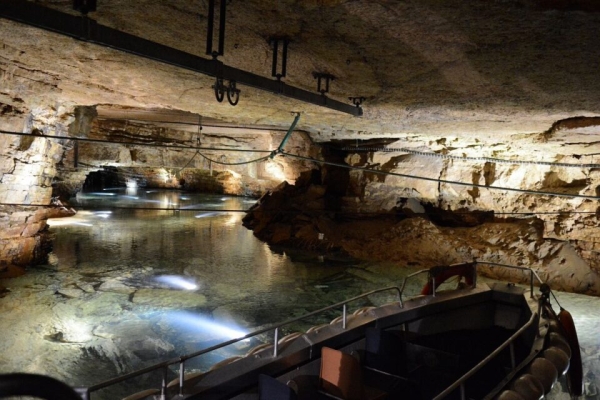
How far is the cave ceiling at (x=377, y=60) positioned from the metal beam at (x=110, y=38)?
0.45 metres

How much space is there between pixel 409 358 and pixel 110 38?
4.32 meters

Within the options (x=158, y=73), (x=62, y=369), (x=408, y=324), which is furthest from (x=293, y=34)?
(x=62, y=369)

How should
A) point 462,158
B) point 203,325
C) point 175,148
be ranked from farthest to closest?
point 175,148
point 462,158
point 203,325

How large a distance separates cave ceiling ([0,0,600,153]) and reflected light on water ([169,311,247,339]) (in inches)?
153

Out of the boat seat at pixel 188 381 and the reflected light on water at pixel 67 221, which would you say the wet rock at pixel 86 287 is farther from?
the reflected light on water at pixel 67 221

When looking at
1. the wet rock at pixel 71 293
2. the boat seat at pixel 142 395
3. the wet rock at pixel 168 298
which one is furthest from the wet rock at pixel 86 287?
the boat seat at pixel 142 395

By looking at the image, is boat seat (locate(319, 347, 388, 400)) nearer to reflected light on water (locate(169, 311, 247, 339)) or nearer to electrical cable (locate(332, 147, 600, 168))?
reflected light on water (locate(169, 311, 247, 339))

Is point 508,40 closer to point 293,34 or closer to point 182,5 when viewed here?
point 293,34

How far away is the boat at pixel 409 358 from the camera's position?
127 inches

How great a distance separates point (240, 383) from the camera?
3.34 m

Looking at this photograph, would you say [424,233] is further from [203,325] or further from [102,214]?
[102,214]

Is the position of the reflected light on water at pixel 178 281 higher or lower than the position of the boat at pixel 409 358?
lower

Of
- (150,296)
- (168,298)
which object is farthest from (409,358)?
(150,296)

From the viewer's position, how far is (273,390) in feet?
10.5
